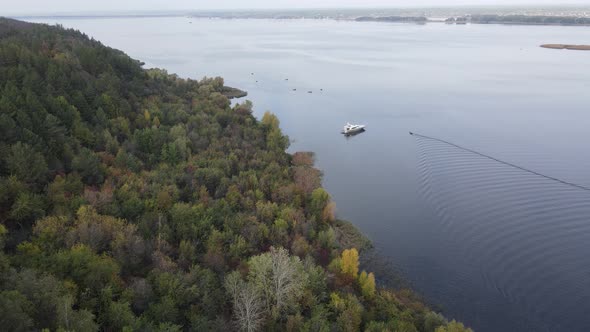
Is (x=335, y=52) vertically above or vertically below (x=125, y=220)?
above

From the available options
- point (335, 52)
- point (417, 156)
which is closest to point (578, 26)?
point (335, 52)

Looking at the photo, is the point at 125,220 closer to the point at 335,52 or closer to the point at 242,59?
the point at 242,59

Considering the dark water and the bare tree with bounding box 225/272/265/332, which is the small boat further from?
the bare tree with bounding box 225/272/265/332

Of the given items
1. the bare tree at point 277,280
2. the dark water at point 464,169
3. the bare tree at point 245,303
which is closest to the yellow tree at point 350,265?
the bare tree at point 277,280

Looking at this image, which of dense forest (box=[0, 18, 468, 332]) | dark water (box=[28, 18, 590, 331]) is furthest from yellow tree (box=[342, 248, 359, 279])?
dark water (box=[28, 18, 590, 331])

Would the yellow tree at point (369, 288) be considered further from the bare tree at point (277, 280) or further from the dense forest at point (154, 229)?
the bare tree at point (277, 280)

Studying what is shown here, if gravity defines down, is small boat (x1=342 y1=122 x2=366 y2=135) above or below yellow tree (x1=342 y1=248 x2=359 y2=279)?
above

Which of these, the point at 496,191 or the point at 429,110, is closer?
the point at 496,191
